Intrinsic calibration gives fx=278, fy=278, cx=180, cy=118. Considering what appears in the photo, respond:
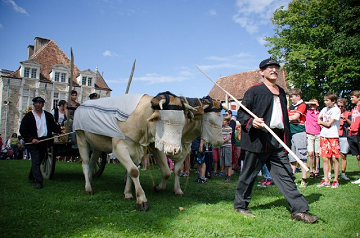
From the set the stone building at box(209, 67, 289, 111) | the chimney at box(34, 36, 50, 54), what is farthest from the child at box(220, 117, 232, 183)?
the chimney at box(34, 36, 50, 54)

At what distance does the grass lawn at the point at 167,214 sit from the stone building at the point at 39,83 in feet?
92.5

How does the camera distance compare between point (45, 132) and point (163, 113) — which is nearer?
point (163, 113)

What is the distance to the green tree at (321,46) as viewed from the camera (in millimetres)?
24111

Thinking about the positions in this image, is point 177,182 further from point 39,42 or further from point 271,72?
point 39,42

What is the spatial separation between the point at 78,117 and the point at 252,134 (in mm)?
4235

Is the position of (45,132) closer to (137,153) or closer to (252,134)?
(137,153)

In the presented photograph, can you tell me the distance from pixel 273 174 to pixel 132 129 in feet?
8.95

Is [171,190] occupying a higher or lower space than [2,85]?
lower

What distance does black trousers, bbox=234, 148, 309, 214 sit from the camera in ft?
14.3

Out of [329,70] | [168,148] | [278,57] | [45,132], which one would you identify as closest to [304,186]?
[168,148]

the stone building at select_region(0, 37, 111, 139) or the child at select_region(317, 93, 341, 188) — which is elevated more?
the stone building at select_region(0, 37, 111, 139)

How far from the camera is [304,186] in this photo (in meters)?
6.82

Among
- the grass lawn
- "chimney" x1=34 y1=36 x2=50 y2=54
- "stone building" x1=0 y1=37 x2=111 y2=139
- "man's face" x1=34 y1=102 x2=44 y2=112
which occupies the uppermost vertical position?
"chimney" x1=34 y1=36 x2=50 y2=54

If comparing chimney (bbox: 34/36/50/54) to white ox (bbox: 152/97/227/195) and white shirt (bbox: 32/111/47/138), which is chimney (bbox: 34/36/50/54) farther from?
white ox (bbox: 152/97/227/195)
